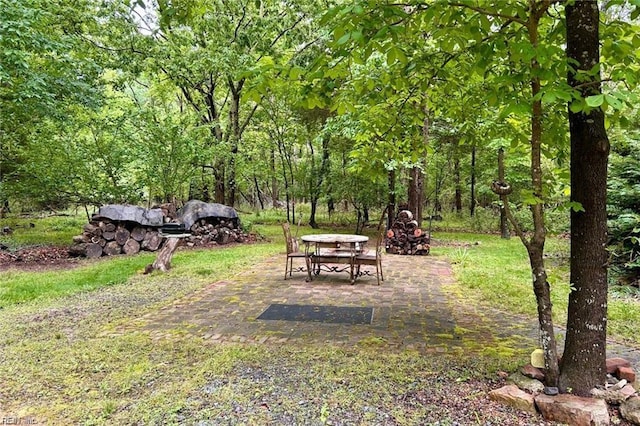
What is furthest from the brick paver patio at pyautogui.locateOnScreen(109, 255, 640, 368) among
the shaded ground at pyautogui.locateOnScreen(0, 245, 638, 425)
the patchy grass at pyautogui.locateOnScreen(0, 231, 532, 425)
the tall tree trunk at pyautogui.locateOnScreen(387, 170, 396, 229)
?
the tall tree trunk at pyautogui.locateOnScreen(387, 170, 396, 229)

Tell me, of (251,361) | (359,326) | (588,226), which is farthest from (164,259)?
(588,226)

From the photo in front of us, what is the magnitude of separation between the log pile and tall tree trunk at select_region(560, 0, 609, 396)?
8011mm

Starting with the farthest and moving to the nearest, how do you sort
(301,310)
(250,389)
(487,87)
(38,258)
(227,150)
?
(227,150), (38,258), (301,310), (487,87), (250,389)

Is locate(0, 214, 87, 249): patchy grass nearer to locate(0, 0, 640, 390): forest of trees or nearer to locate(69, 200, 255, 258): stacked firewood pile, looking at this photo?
locate(0, 0, 640, 390): forest of trees

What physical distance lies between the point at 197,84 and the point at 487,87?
9.65 meters

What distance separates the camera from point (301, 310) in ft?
13.8

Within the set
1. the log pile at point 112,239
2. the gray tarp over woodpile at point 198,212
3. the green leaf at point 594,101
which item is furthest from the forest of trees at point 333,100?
the log pile at point 112,239

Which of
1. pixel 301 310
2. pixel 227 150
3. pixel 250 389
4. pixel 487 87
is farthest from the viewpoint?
pixel 227 150

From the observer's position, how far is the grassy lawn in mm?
2135

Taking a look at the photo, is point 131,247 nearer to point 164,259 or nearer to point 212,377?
point 164,259

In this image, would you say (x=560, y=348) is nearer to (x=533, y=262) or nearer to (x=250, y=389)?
(x=533, y=262)

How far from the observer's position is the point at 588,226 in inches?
86.7

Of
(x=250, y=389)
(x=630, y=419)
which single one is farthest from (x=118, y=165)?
(x=630, y=419)

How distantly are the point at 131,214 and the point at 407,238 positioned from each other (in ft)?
19.2
